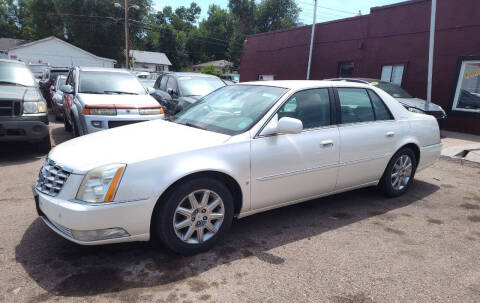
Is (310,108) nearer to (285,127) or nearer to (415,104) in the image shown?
(285,127)

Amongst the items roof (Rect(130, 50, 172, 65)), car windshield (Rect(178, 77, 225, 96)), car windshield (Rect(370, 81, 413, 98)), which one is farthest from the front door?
roof (Rect(130, 50, 172, 65))

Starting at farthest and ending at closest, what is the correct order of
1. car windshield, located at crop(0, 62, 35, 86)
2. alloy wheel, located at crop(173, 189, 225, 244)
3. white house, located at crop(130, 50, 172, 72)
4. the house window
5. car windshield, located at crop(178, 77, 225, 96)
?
white house, located at crop(130, 50, 172, 72)
the house window
car windshield, located at crop(178, 77, 225, 96)
car windshield, located at crop(0, 62, 35, 86)
alloy wheel, located at crop(173, 189, 225, 244)

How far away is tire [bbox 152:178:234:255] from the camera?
2.89 m

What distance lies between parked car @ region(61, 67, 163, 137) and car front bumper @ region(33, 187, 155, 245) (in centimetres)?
358

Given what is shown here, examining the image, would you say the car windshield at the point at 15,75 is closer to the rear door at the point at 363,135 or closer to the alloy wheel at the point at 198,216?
the alloy wheel at the point at 198,216

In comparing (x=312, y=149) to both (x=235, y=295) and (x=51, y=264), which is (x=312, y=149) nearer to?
(x=235, y=295)

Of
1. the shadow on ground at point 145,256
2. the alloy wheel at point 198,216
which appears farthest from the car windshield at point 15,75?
the alloy wheel at point 198,216

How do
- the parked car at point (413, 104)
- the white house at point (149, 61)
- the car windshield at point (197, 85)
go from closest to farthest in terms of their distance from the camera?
the car windshield at point (197, 85) < the parked car at point (413, 104) < the white house at point (149, 61)

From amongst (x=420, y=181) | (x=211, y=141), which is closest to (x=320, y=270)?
(x=211, y=141)

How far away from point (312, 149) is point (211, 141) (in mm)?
1154

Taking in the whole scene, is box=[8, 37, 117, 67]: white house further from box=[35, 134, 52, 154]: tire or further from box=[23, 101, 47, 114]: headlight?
box=[23, 101, 47, 114]: headlight

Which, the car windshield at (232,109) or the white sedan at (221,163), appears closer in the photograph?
the white sedan at (221,163)

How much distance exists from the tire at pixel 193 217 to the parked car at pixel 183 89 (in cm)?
548

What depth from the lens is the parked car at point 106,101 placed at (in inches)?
243
